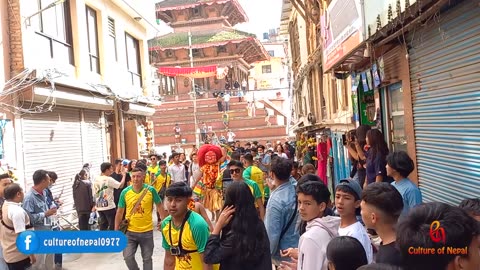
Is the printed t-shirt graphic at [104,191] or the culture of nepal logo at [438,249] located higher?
the culture of nepal logo at [438,249]

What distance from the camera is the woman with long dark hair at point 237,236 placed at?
3500 millimetres

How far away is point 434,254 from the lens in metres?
1.68

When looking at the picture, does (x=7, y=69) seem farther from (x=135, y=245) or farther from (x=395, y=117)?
(x=395, y=117)

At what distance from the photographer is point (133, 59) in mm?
18469

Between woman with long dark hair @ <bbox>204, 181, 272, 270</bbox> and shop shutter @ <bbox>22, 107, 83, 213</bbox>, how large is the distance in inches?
285

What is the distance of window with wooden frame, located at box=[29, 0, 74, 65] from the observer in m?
10.6

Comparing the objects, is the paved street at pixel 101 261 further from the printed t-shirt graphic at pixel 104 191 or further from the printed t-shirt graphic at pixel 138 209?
the printed t-shirt graphic at pixel 138 209

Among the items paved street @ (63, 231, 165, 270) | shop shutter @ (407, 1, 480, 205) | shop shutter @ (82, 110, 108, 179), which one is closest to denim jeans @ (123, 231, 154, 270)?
paved street @ (63, 231, 165, 270)

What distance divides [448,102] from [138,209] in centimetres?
380

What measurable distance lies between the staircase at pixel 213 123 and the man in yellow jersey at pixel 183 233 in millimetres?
26809

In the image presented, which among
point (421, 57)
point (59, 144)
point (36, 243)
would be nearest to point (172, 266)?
point (36, 243)

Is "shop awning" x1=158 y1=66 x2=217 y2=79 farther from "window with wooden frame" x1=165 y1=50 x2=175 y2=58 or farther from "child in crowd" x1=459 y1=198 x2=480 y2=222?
"child in crowd" x1=459 y1=198 x2=480 y2=222

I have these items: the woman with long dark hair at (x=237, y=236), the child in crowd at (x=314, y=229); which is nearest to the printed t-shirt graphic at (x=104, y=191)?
the woman with long dark hair at (x=237, y=236)

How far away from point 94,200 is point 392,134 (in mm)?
5514
